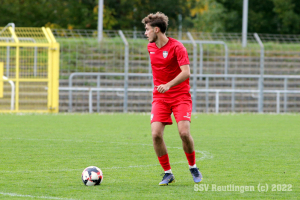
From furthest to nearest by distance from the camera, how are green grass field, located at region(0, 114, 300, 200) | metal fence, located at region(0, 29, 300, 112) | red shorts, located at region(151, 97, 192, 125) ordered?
metal fence, located at region(0, 29, 300, 112)
red shorts, located at region(151, 97, 192, 125)
green grass field, located at region(0, 114, 300, 200)

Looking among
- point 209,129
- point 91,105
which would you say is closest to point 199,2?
point 91,105

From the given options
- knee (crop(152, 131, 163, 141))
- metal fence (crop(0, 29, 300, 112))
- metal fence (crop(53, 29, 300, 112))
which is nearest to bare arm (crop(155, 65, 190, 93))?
knee (crop(152, 131, 163, 141))

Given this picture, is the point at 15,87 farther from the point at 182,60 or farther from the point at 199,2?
the point at 199,2

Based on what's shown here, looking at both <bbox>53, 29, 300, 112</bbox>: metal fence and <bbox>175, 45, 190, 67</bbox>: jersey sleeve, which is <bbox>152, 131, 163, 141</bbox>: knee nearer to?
<bbox>175, 45, 190, 67</bbox>: jersey sleeve

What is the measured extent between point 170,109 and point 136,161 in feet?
5.97

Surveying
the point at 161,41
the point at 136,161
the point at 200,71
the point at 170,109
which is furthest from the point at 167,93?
the point at 200,71

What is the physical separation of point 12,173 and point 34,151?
226 cm

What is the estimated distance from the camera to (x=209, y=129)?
13.6m

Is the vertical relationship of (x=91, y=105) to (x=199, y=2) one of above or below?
below

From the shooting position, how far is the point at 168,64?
251 inches

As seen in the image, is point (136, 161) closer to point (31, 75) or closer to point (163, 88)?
point (163, 88)

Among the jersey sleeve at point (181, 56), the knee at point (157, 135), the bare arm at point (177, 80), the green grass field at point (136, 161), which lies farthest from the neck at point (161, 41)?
the green grass field at point (136, 161)

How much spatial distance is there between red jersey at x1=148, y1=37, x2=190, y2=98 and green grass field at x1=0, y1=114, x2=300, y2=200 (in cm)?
104

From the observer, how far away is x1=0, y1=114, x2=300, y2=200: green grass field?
18.8 feet
